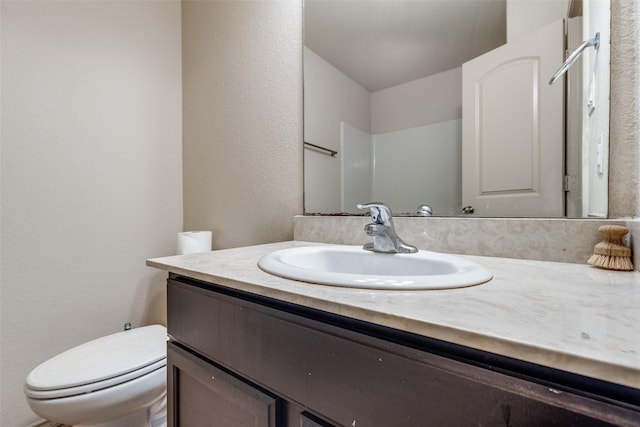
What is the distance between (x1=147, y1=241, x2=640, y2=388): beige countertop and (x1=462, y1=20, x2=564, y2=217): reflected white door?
0.25 metres

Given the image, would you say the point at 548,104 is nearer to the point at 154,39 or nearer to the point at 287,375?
the point at 287,375

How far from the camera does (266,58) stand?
4.14ft

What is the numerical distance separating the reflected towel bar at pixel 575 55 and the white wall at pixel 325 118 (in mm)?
558

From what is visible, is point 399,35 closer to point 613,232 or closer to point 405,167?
point 405,167

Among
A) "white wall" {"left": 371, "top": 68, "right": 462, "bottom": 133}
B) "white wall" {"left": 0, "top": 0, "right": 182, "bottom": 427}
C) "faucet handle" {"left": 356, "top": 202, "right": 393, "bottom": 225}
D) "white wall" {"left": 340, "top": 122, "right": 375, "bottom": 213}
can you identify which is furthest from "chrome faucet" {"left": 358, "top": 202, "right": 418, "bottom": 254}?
"white wall" {"left": 0, "top": 0, "right": 182, "bottom": 427}

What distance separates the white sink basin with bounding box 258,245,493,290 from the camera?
1.51 feet

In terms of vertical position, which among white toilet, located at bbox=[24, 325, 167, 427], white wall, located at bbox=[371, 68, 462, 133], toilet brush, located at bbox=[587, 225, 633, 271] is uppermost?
white wall, located at bbox=[371, 68, 462, 133]

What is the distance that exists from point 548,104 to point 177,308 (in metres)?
1.10

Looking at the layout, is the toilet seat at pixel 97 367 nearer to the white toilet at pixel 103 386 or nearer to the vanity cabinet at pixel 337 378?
the white toilet at pixel 103 386

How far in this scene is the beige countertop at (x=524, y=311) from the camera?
0.86ft

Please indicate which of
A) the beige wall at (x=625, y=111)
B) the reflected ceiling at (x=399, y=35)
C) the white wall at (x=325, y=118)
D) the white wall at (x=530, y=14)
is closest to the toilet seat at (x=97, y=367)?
the white wall at (x=325, y=118)

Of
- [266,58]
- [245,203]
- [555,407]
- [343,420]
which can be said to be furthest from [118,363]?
[266,58]

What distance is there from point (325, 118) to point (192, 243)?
0.84 meters

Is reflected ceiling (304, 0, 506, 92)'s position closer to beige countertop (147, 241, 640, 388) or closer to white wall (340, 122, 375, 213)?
white wall (340, 122, 375, 213)
